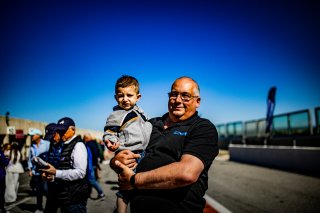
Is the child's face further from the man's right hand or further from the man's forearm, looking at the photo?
the man's forearm

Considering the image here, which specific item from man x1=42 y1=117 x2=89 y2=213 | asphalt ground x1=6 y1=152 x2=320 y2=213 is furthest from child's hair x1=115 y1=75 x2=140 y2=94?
asphalt ground x1=6 y1=152 x2=320 y2=213

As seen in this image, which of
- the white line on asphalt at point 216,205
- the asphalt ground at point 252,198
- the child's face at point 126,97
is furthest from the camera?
the asphalt ground at point 252,198

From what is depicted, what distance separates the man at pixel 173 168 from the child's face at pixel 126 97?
0.54 m

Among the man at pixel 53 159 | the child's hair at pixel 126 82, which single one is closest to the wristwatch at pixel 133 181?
the child's hair at pixel 126 82

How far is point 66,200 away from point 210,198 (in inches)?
199

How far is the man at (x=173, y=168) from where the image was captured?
169 centimetres

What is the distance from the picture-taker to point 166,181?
1673 millimetres

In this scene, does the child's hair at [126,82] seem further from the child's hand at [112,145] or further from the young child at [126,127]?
the child's hand at [112,145]

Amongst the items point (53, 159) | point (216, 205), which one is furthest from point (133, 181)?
point (216, 205)

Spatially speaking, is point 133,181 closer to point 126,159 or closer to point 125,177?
point 125,177

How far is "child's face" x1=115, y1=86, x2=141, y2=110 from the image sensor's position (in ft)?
8.07

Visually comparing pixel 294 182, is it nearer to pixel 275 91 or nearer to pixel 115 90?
pixel 115 90

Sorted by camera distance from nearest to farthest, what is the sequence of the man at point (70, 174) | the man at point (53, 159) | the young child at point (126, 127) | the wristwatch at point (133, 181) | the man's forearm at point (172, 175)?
the man's forearm at point (172, 175) < the wristwatch at point (133, 181) < the young child at point (126, 127) < the man at point (70, 174) < the man at point (53, 159)

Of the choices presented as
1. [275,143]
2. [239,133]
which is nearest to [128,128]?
[275,143]
